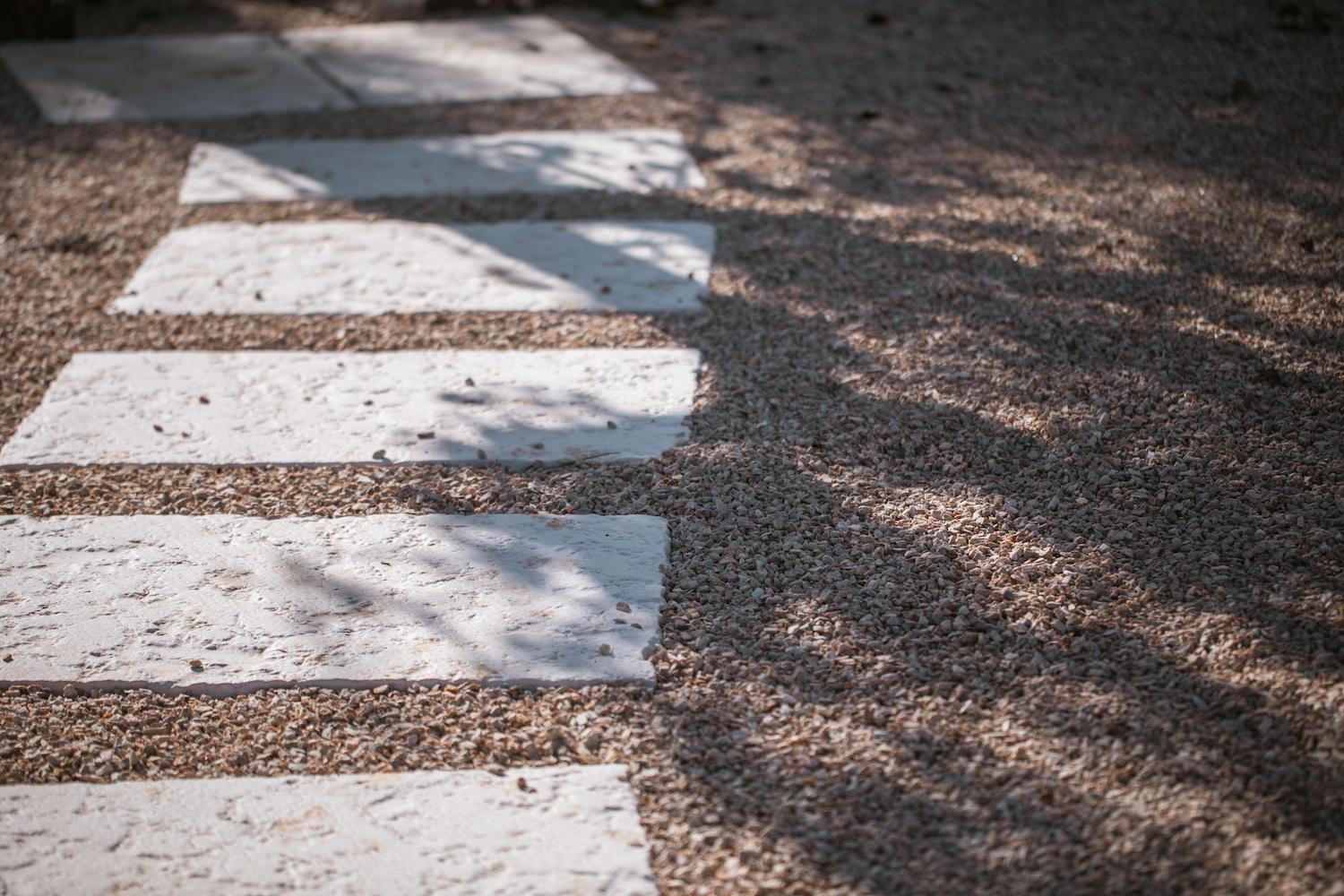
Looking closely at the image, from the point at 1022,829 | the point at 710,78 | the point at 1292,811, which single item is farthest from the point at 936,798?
the point at 710,78

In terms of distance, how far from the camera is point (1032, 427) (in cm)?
319

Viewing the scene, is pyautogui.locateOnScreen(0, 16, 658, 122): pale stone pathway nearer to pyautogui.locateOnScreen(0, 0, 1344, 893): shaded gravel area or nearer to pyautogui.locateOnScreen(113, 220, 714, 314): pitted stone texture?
pyautogui.locateOnScreen(0, 0, 1344, 893): shaded gravel area

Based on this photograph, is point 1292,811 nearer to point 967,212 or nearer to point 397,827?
point 397,827

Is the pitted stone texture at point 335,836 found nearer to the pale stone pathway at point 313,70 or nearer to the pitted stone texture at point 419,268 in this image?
the pitted stone texture at point 419,268

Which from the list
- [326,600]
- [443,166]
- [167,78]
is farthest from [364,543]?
[167,78]

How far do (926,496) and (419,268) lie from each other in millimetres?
2106

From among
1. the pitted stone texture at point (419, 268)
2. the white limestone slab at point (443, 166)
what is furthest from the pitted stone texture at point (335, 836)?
the white limestone slab at point (443, 166)

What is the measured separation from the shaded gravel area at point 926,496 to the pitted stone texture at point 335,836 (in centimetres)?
6

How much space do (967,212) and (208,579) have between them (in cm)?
293

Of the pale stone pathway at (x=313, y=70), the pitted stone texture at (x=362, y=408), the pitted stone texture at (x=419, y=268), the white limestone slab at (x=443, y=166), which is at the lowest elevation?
the pitted stone texture at (x=362, y=408)

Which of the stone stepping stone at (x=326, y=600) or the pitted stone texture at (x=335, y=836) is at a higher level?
the stone stepping stone at (x=326, y=600)

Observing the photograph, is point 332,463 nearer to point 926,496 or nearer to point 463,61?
point 926,496

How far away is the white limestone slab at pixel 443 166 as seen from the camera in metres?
4.92

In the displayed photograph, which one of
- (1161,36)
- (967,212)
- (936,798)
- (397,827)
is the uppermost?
(1161,36)
